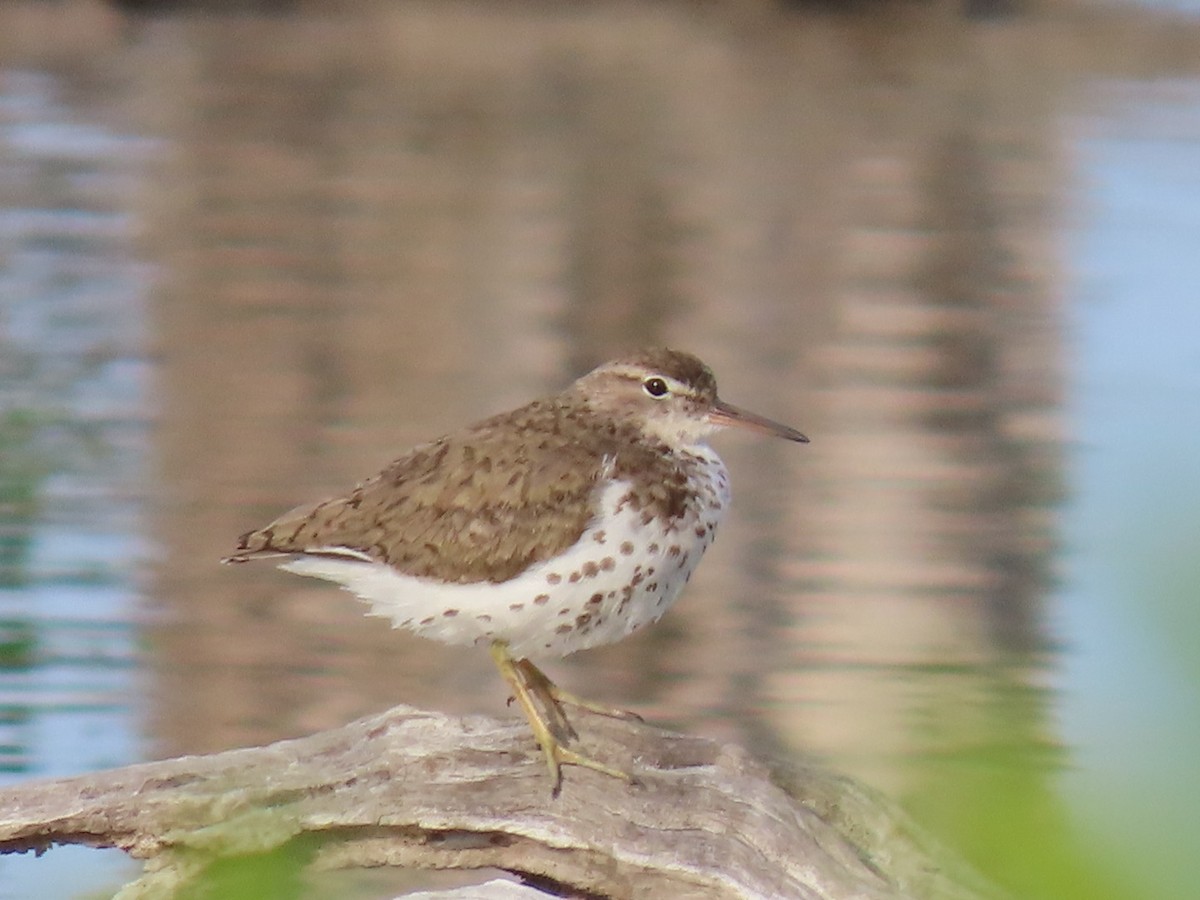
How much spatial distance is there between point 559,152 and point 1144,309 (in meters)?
9.10

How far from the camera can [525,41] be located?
30562mm

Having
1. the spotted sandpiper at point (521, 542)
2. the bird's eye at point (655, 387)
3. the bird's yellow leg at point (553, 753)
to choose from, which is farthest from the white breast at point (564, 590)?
the bird's eye at point (655, 387)

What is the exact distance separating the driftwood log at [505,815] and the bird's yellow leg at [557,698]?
26 centimetres

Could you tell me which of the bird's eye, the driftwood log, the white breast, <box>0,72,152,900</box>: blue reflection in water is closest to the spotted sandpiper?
the white breast

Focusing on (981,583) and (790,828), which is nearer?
(790,828)

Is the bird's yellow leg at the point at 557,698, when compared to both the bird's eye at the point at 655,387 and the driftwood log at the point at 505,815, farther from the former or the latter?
the bird's eye at the point at 655,387

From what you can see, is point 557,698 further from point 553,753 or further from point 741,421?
point 741,421

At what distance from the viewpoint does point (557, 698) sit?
5.50 metres

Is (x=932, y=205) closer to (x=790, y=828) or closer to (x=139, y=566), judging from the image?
(x=139, y=566)

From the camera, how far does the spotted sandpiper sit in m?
5.10

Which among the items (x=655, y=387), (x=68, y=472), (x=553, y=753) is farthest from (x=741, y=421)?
(x=68, y=472)

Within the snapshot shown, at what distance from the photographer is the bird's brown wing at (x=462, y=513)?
17.0ft

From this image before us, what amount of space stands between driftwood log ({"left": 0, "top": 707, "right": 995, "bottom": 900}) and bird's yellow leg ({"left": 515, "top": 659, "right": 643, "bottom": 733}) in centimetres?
26

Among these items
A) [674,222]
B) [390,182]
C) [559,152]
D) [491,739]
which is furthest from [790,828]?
[559,152]
